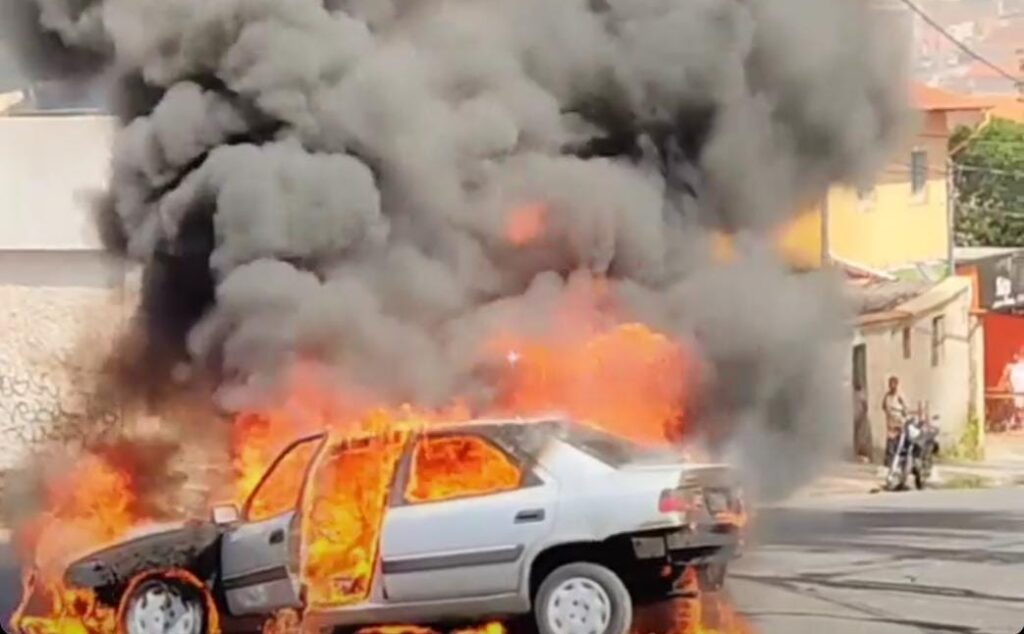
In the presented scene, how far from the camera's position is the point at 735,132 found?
270 inches

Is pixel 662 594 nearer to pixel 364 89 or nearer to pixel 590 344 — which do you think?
pixel 590 344

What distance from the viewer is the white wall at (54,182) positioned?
6.93 metres

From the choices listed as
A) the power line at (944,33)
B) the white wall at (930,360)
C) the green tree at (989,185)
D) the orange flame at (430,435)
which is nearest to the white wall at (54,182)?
the orange flame at (430,435)

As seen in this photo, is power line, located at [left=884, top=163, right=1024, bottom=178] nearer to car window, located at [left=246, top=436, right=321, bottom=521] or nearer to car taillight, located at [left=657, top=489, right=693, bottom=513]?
car taillight, located at [left=657, top=489, right=693, bottom=513]

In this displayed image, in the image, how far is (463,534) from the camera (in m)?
6.35

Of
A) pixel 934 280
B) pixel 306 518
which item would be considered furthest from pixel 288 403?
pixel 934 280

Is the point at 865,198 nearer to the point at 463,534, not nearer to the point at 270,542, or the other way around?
the point at 463,534

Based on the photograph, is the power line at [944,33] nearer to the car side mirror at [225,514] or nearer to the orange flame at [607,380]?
the orange flame at [607,380]

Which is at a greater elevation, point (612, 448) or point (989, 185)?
point (989, 185)

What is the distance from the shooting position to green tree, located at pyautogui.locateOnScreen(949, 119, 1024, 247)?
6.79m

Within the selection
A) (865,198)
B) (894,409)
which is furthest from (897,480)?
(865,198)

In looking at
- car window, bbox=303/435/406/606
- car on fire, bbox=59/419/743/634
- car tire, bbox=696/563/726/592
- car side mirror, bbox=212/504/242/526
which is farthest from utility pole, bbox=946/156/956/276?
car side mirror, bbox=212/504/242/526

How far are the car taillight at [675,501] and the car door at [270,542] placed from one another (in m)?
1.12

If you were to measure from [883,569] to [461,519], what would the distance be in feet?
4.69
